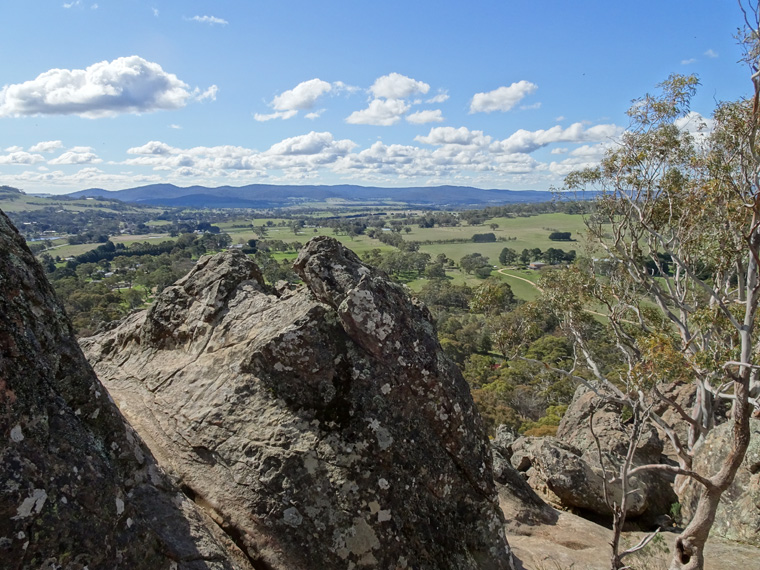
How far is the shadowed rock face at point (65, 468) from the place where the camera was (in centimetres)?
439

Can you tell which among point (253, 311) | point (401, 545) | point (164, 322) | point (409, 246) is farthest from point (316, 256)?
point (409, 246)

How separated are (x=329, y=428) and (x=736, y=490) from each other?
42.3ft

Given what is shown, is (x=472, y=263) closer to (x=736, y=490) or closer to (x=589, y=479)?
(x=589, y=479)

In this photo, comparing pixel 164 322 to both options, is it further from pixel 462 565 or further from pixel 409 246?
pixel 409 246

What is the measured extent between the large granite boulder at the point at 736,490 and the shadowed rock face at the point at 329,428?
9.06 meters

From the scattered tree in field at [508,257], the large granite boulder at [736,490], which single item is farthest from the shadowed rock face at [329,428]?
the scattered tree in field at [508,257]

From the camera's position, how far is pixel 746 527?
12875 mm

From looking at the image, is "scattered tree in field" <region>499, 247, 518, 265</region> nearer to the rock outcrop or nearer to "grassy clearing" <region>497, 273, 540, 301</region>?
"grassy clearing" <region>497, 273, 540, 301</region>

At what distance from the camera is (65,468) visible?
4758mm

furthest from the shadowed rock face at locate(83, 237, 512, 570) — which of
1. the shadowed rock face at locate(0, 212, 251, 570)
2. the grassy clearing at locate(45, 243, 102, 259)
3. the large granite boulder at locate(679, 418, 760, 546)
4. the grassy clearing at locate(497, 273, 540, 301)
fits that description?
the grassy clearing at locate(45, 243, 102, 259)

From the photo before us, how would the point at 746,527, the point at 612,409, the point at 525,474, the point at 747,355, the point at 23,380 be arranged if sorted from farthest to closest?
the point at 612,409 < the point at 525,474 < the point at 746,527 < the point at 747,355 < the point at 23,380

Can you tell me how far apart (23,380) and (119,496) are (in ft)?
5.13

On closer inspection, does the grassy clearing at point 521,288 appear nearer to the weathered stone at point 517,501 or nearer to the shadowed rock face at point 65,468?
the weathered stone at point 517,501

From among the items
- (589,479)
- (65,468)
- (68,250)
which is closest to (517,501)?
(589,479)
